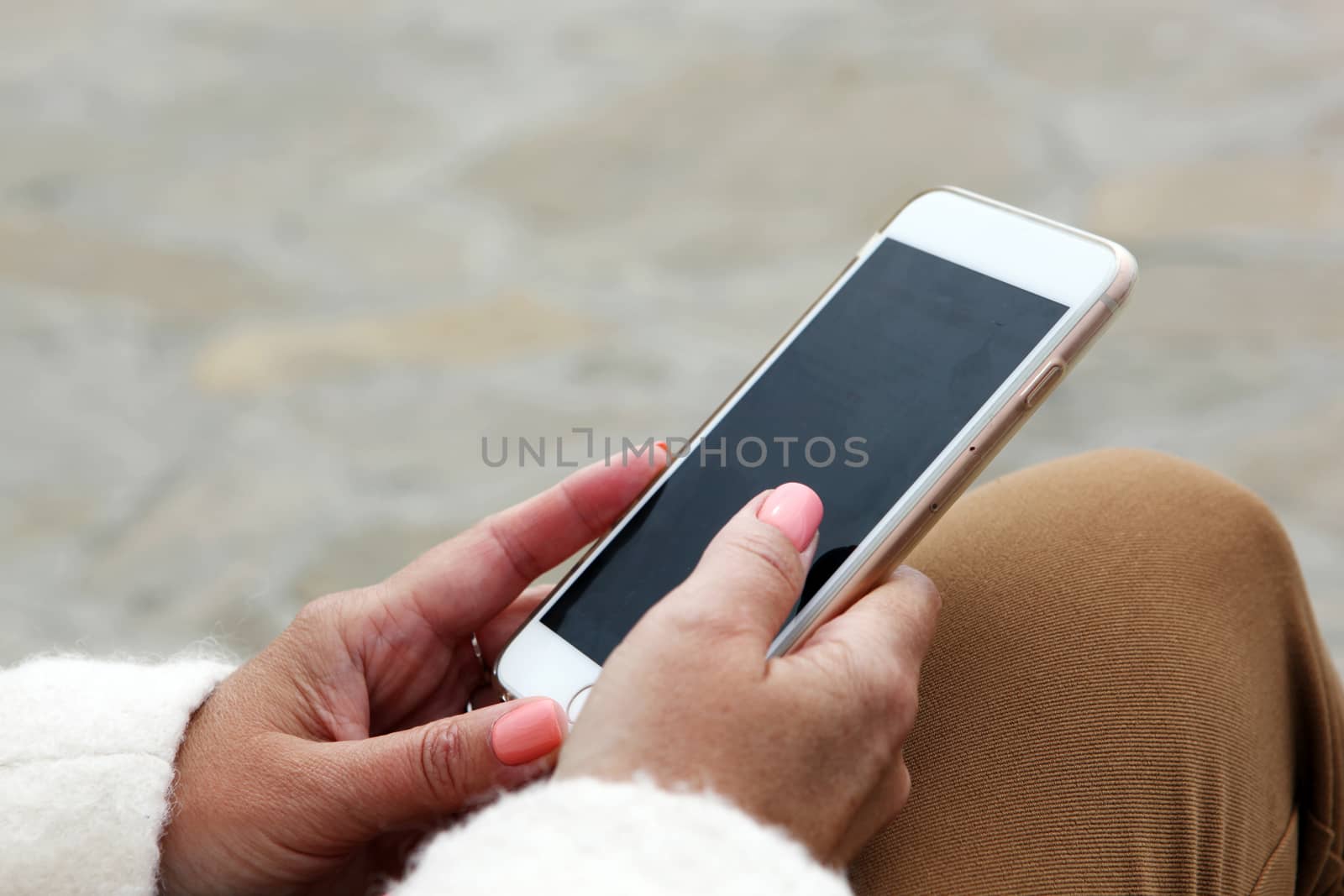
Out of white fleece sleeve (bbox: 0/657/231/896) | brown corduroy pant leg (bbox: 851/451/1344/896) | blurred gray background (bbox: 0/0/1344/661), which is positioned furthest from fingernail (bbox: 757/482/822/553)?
blurred gray background (bbox: 0/0/1344/661)

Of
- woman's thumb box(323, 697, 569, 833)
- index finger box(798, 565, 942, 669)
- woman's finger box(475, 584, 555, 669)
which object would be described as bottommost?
woman's finger box(475, 584, 555, 669)

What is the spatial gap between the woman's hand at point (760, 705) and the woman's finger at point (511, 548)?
200mm

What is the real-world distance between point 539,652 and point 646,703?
234 mm

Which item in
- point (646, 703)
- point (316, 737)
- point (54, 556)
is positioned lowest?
point (54, 556)

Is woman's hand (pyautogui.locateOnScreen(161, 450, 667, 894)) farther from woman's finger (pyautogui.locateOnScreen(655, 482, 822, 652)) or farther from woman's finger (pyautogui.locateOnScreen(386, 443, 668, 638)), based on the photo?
woman's finger (pyautogui.locateOnScreen(655, 482, 822, 652))

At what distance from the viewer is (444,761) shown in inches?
23.0

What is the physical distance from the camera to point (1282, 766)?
66 centimetres

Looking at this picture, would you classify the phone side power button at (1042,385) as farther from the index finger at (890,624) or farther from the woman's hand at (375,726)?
the woman's hand at (375,726)

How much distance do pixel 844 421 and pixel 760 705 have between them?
0.25 m

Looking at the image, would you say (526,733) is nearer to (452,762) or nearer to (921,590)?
(452,762)

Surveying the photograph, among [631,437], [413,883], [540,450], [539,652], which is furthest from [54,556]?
[413,883]

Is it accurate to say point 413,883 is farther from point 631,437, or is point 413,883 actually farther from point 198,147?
point 198,147

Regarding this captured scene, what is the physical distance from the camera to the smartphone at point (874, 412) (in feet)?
2.07

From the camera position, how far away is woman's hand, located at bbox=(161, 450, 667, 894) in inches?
23.3
